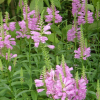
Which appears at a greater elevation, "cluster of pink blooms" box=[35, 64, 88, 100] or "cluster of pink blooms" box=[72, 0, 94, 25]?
"cluster of pink blooms" box=[72, 0, 94, 25]

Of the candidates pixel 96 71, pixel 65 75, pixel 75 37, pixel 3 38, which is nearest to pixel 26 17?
pixel 3 38

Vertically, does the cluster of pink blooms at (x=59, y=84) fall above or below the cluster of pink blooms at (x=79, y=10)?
below

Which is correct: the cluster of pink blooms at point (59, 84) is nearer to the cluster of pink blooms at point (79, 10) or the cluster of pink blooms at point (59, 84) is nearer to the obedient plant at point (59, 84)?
the obedient plant at point (59, 84)

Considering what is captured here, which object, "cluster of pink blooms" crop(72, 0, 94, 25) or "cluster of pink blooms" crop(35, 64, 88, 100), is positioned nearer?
"cluster of pink blooms" crop(35, 64, 88, 100)

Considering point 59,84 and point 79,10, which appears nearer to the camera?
point 59,84

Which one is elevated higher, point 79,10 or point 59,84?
point 79,10

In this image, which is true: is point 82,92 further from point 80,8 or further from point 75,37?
point 80,8

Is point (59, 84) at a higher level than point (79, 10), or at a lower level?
lower

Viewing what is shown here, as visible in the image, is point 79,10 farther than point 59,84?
Yes

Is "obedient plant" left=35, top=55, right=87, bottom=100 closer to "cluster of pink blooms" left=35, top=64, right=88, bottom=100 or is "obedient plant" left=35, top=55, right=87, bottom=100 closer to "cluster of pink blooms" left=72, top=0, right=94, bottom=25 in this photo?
"cluster of pink blooms" left=35, top=64, right=88, bottom=100

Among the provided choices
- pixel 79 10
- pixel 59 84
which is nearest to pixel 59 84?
pixel 59 84

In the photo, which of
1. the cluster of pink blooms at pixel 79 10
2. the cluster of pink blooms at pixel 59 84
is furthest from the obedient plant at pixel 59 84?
the cluster of pink blooms at pixel 79 10

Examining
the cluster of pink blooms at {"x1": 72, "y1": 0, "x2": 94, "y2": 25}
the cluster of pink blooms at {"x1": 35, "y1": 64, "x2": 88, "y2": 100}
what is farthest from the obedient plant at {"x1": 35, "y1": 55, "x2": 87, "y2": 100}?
the cluster of pink blooms at {"x1": 72, "y1": 0, "x2": 94, "y2": 25}

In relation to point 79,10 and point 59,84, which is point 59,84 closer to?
point 59,84
